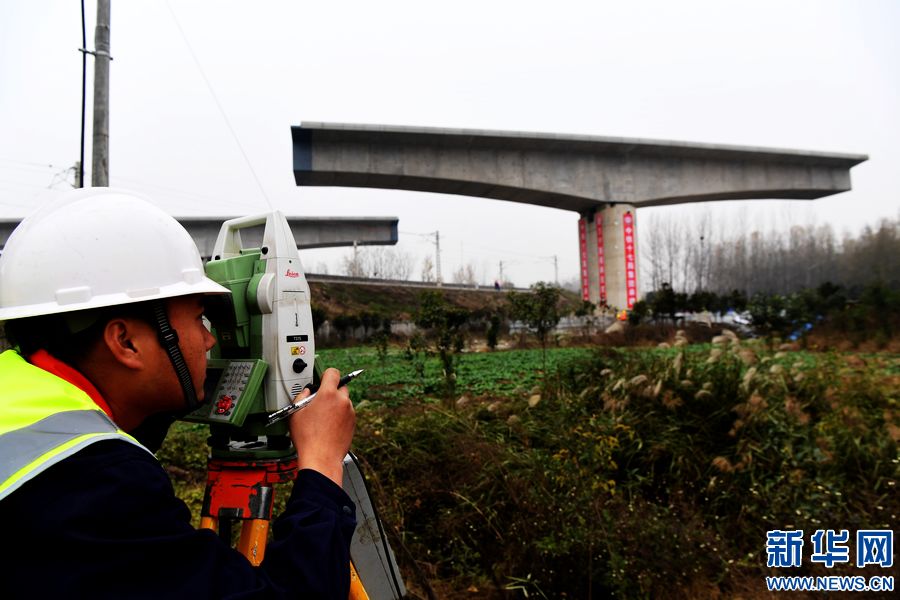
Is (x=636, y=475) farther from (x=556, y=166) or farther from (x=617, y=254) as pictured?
(x=617, y=254)

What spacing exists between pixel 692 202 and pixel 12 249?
2187 cm

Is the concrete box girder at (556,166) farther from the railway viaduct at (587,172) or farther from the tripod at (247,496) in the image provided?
the tripod at (247,496)

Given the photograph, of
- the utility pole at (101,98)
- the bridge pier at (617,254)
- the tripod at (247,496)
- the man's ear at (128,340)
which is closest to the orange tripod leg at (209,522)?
the tripod at (247,496)

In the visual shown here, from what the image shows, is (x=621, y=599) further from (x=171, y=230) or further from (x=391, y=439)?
(x=171, y=230)

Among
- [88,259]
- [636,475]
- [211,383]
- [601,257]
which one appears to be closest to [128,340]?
[88,259]

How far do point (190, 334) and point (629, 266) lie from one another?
19003mm

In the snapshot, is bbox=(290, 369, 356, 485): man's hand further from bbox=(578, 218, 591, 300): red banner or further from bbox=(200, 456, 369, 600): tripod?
bbox=(578, 218, 591, 300): red banner

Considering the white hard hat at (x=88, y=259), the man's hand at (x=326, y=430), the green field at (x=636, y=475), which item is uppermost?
the white hard hat at (x=88, y=259)

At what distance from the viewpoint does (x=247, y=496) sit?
1504 millimetres

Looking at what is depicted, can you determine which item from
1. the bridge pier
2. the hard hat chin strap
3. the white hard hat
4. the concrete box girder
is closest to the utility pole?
the white hard hat

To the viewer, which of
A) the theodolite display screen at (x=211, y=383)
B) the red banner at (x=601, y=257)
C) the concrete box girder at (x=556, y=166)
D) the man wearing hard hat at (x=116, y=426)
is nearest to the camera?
the man wearing hard hat at (x=116, y=426)

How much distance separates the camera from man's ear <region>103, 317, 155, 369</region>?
998 millimetres

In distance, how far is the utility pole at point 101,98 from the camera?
482cm

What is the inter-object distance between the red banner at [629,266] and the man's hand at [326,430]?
60.9ft
